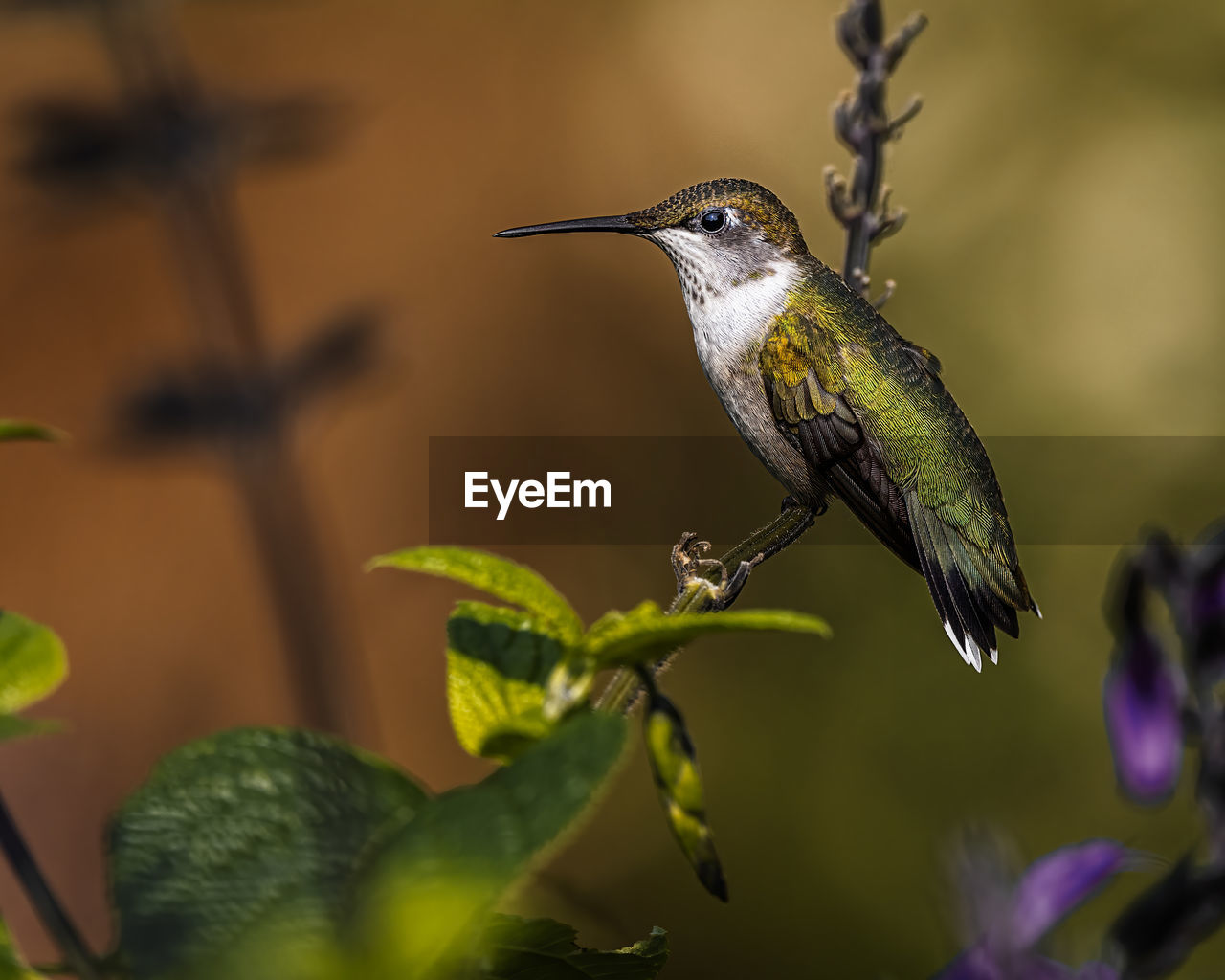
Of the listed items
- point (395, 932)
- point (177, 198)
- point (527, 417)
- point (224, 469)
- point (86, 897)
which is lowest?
point (86, 897)

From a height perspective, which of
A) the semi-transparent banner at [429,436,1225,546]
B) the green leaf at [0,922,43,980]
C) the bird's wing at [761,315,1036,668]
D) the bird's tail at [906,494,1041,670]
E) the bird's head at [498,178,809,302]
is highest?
the bird's head at [498,178,809,302]

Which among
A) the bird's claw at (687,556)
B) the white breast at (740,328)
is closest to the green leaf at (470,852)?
the bird's claw at (687,556)

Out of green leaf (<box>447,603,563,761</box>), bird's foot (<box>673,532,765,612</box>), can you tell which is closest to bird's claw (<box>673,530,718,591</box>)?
bird's foot (<box>673,532,765,612</box>)

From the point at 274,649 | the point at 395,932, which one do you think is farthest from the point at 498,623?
the point at 274,649

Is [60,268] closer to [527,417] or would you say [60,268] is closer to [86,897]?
[527,417]

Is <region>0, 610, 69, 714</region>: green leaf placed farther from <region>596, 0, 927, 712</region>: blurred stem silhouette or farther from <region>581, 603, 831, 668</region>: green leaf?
<region>596, 0, 927, 712</region>: blurred stem silhouette
